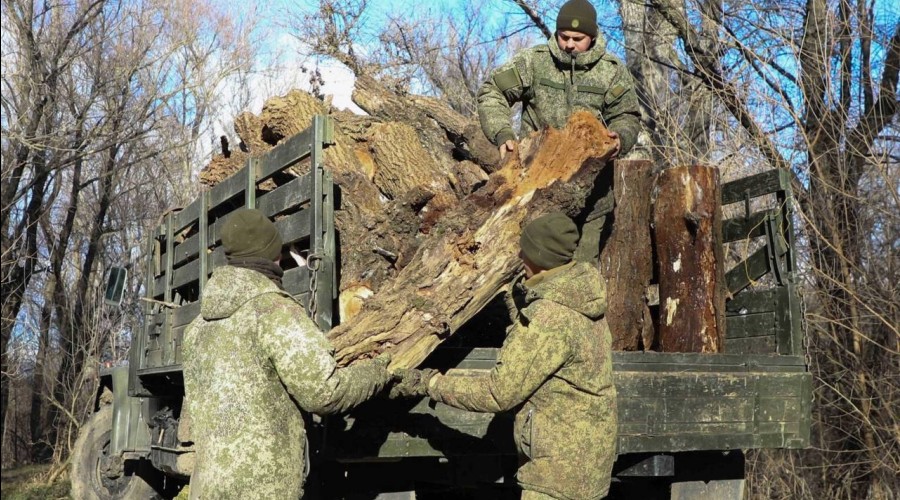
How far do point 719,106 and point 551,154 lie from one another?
460cm

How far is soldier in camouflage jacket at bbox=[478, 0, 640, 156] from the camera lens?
5859 millimetres

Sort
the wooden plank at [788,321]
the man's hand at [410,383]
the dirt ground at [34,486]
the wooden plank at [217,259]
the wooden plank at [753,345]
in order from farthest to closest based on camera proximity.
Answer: the dirt ground at [34,486] < the wooden plank at [217,259] < the wooden plank at [753,345] < the wooden plank at [788,321] < the man's hand at [410,383]

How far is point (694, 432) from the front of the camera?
4.53 m

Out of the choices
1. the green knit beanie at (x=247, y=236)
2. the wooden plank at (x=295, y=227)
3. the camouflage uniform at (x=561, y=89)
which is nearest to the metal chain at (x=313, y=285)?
the wooden plank at (x=295, y=227)

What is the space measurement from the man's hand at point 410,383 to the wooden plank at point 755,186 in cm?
246

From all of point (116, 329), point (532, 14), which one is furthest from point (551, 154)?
point (116, 329)

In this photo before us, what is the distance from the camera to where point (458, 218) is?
4.75 m

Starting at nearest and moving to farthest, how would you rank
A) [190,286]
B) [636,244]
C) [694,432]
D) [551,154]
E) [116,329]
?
[694,432] → [551,154] → [636,244] → [190,286] → [116,329]

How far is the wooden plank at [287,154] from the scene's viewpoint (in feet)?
15.7

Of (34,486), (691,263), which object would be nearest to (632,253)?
(691,263)

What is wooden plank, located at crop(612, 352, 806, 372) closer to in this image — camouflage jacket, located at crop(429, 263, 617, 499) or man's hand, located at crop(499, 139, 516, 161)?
camouflage jacket, located at crop(429, 263, 617, 499)

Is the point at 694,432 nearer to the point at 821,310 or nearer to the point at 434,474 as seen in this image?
the point at 434,474

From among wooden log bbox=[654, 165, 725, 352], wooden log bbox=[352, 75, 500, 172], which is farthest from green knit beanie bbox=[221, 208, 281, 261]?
wooden log bbox=[654, 165, 725, 352]

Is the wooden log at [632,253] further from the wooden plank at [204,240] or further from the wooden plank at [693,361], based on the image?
the wooden plank at [204,240]
